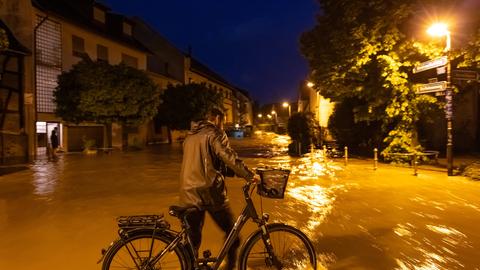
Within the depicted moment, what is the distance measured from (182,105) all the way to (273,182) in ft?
109

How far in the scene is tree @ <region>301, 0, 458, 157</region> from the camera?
53.8 feet

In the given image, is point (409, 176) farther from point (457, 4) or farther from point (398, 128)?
point (457, 4)

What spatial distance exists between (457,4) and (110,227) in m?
14.8

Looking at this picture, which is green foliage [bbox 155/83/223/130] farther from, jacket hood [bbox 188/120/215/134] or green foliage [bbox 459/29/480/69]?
jacket hood [bbox 188/120/215/134]

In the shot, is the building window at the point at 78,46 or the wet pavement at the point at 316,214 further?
the building window at the point at 78,46

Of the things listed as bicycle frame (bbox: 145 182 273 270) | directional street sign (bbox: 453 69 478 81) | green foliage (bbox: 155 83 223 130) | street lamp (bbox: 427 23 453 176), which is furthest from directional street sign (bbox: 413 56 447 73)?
green foliage (bbox: 155 83 223 130)

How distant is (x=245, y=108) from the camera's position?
339ft

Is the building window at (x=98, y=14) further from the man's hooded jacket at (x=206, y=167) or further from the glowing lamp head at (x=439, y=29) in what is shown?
the man's hooded jacket at (x=206, y=167)

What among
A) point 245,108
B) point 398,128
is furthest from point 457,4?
point 245,108

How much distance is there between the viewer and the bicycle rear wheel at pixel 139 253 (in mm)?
4309

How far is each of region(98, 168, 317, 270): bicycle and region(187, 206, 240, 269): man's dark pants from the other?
0.11 metres

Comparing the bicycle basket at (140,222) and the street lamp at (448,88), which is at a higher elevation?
the street lamp at (448,88)

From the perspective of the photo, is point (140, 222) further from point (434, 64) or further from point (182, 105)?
point (182, 105)

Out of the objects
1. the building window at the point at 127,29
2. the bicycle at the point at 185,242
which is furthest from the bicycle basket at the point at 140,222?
the building window at the point at 127,29
